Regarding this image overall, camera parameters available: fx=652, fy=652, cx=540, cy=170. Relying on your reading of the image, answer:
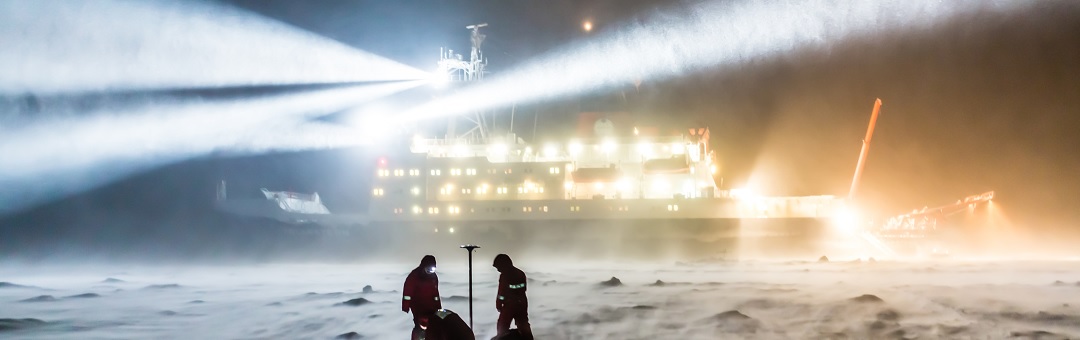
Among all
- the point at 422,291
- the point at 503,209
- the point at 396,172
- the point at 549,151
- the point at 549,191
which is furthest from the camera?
the point at 549,151

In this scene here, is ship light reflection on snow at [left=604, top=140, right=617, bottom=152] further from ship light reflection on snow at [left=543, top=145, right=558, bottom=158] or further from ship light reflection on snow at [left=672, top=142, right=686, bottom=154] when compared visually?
ship light reflection on snow at [left=672, top=142, right=686, bottom=154]

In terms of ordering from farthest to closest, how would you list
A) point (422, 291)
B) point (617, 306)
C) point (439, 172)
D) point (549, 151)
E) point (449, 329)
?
point (549, 151) → point (439, 172) → point (617, 306) → point (422, 291) → point (449, 329)

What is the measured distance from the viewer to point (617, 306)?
12766mm

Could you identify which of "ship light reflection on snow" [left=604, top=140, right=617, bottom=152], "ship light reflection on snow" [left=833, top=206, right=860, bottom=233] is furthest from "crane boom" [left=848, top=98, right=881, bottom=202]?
"ship light reflection on snow" [left=604, top=140, right=617, bottom=152]

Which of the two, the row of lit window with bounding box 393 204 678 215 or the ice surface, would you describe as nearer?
the ice surface

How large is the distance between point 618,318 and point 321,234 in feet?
106

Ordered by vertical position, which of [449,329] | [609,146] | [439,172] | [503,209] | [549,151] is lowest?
[449,329]

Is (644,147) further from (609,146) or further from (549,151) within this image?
(549,151)

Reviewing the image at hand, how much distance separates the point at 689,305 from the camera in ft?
41.9

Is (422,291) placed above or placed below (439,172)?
below

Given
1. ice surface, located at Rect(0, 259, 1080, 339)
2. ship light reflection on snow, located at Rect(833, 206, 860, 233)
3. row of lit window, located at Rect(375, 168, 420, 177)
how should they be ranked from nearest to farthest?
ice surface, located at Rect(0, 259, 1080, 339), row of lit window, located at Rect(375, 168, 420, 177), ship light reflection on snow, located at Rect(833, 206, 860, 233)

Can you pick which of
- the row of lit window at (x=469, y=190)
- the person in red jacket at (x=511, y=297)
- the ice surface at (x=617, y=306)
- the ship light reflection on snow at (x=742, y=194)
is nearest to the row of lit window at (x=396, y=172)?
the row of lit window at (x=469, y=190)

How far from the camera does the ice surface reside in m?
10.1

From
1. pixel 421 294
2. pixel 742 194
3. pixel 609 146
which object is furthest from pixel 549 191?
pixel 421 294
